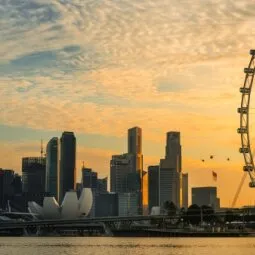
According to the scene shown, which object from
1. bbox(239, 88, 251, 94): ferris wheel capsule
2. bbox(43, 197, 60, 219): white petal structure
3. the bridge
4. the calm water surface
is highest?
bbox(239, 88, 251, 94): ferris wheel capsule

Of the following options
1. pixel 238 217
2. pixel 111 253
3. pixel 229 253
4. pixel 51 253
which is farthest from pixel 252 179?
pixel 238 217

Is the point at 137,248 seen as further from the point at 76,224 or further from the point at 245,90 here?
the point at 76,224

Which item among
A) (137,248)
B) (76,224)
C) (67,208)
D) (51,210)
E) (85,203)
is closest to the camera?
(137,248)

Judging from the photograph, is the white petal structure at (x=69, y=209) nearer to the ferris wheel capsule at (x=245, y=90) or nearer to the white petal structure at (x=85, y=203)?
the white petal structure at (x=85, y=203)

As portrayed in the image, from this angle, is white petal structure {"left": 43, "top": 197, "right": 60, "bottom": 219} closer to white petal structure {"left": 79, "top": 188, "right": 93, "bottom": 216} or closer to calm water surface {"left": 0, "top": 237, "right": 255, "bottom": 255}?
white petal structure {"left": 79, "top": 188, "right": 93, "bottom": 216}

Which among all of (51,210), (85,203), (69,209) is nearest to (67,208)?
(69,209)

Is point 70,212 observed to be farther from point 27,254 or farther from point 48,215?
point 27,254

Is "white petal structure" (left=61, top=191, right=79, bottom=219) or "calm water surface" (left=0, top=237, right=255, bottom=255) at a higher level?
"white petal structure" (left=61, top=191, right=79, bottom=219)

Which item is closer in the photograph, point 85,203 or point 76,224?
point 76,224

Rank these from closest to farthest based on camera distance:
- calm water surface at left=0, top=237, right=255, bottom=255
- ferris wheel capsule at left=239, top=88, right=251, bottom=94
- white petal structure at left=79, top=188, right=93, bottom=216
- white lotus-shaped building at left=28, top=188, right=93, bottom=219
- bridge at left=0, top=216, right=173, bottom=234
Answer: ferris wheel capsule at left=239, top=88, right=251, bottom=94 < calm water surface at left=0, top=237, right=255, bottom=255 < bridge at left=0, top=216, right=173, bottom=234 < white lotus-shaped building at left=28, top=188, right=93, bottom=219 < white petal structure at left=79, top=188, right=93, bottom=216

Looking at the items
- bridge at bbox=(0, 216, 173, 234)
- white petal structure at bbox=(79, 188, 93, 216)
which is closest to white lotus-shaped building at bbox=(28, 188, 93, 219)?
white petal structure at bbox=(79, 188, 93, 216)

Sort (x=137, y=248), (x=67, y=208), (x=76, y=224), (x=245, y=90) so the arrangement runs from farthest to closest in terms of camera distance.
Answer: (x=67, y=208), (x=76, y=224), (x=137, y=248), (x=245, y=90)

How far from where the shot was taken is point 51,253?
80.0 metres

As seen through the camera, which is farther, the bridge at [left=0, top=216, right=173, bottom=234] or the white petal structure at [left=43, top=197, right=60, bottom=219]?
the white petal structure at [left=43, top=197, right=60, bottom=219]
